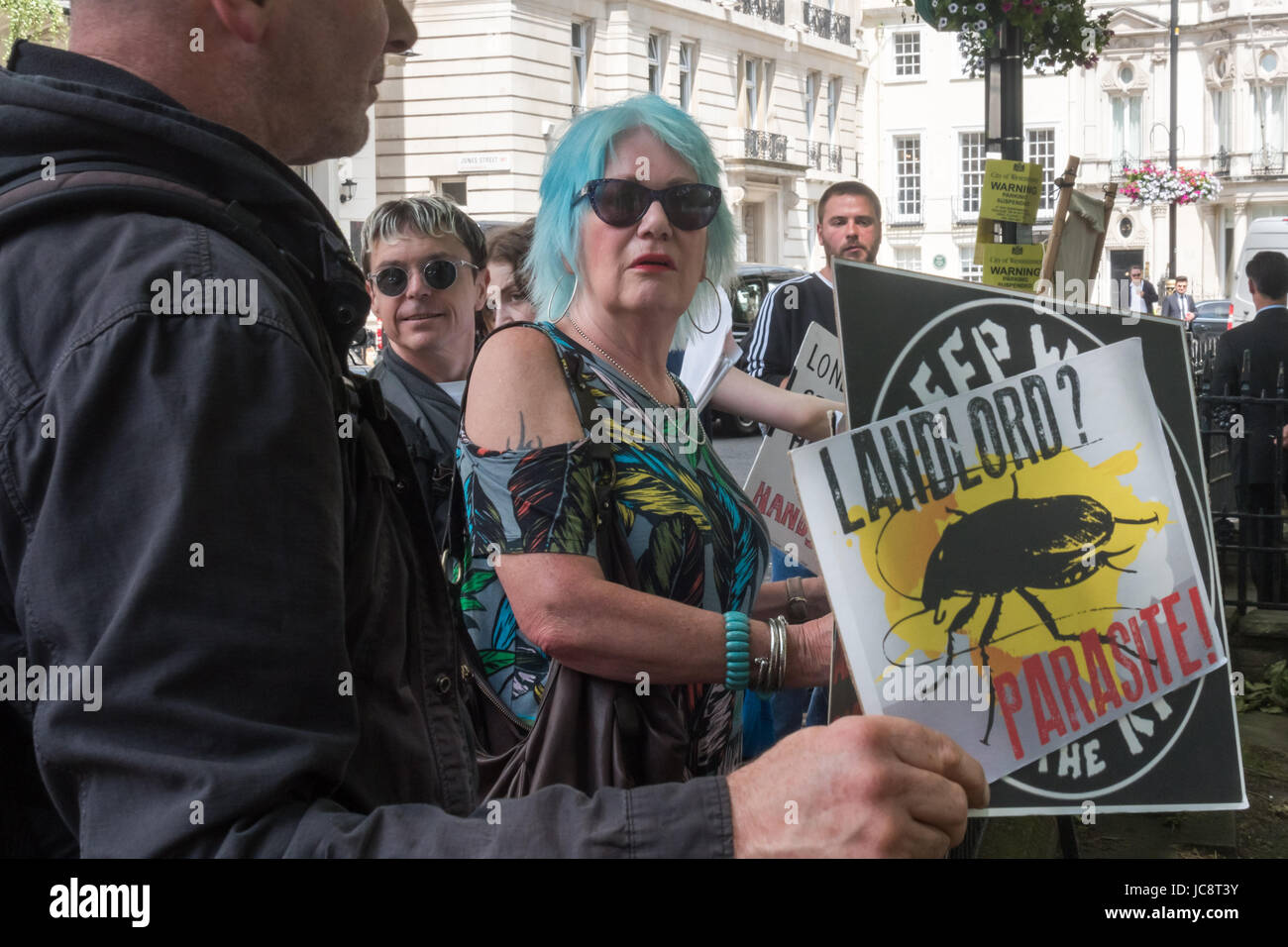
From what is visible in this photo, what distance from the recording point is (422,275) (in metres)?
4.11

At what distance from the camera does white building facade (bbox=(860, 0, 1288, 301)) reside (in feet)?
165

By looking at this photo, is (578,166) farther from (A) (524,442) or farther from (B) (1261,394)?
(B) (1261,394)

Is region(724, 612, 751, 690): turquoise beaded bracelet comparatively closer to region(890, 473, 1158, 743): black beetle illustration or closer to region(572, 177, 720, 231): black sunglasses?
region(890, 473, 1158, 743): black beetle illustration

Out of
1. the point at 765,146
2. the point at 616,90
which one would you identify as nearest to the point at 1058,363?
the point at 616,90

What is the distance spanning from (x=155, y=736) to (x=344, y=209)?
2788 cm

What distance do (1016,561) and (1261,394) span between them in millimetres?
7234

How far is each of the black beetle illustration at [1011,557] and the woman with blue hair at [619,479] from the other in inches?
14.9

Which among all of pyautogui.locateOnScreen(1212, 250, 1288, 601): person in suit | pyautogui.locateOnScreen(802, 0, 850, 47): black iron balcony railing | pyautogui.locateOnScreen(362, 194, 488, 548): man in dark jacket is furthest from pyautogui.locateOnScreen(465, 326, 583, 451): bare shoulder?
pyautogui.locateOnScreen(802, 0, 850, 47): black iron balcony railing

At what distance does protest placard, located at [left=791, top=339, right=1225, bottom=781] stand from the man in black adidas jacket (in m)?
0.48

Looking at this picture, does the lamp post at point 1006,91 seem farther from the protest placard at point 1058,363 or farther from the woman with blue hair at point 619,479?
the protest placard at point 1058,363

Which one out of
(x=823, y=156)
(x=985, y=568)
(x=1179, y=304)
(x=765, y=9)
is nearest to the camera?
(x=985, y=568)

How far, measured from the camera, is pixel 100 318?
3.34 feet

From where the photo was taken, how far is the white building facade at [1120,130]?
165ft

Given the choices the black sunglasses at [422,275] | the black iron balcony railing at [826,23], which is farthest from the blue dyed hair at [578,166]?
the black iron balcony railing at [826,23]
